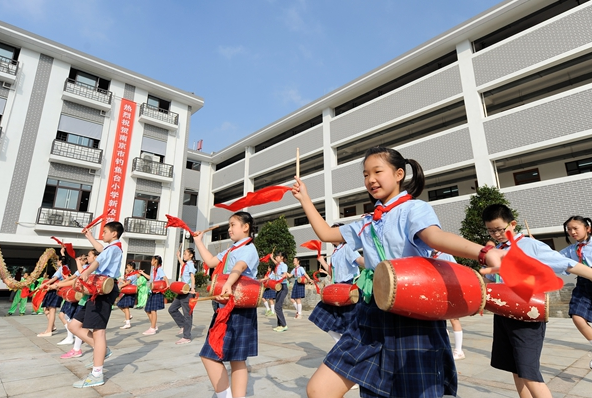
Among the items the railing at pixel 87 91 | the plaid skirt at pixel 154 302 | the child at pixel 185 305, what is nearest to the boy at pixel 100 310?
the child at pixel 185 305

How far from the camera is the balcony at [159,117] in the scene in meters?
18.5

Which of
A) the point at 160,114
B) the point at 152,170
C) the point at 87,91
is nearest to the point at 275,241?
the point at 152,170

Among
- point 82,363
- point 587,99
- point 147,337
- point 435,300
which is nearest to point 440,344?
point 435,300

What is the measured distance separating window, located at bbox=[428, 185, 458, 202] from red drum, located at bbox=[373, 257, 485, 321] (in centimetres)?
1709

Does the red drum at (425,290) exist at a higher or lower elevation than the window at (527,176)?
lower

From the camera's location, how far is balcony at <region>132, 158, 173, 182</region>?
17.8 meters

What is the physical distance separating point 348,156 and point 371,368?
20.9 m

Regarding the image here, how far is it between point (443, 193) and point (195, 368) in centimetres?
1695

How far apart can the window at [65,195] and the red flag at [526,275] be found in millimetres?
18894

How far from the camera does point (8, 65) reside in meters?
15.0

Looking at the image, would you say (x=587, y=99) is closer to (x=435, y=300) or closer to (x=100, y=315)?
(x=435, y=300)

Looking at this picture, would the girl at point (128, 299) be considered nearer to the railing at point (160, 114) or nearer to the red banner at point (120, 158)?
the red banner at point (120, 158)

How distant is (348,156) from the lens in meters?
21.8

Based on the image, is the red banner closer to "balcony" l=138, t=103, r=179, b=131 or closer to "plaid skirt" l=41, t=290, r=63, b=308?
"balcony" l=138, t=103, r=179, b=131
